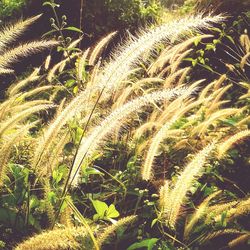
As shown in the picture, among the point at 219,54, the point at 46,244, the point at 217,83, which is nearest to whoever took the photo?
the point at 46,244

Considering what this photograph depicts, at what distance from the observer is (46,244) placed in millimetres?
1253

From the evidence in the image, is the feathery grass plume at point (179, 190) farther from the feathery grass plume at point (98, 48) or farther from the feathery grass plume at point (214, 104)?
the feathery grass plume at point (98, 48)

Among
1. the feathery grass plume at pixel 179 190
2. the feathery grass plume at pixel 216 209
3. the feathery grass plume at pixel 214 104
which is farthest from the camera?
the feathery grass plume at pixel 214 104

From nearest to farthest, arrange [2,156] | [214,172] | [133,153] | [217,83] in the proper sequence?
[2,156] → [214,172] → [133,153] → [217,83]

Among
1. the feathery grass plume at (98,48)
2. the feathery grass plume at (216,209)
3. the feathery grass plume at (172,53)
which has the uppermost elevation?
the feathery grass plume at (98,48)

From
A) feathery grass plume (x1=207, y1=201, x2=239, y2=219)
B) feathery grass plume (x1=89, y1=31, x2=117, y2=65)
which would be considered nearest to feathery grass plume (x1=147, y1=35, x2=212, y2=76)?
feathery grass plume (x1=89, y1=31, x2=117, y2=65)

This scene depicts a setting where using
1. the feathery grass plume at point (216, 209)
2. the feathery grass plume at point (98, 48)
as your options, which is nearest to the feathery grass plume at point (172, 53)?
the feathery grass plume at point (98, 48)

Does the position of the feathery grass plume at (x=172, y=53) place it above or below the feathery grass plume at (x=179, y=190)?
above

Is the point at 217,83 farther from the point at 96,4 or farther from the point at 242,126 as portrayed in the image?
the point at 96,4

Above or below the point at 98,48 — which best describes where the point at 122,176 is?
below

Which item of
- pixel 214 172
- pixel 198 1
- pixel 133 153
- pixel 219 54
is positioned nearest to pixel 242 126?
pixel 214 172

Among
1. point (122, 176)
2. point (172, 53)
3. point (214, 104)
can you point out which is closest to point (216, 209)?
point (122, 176)

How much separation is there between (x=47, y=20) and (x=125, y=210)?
398 cm

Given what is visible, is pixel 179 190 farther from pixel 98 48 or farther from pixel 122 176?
pixel 98 48
